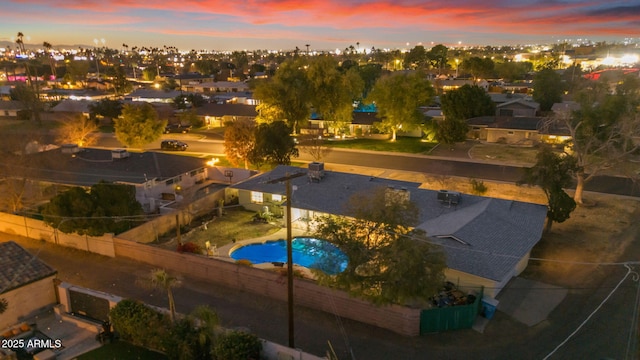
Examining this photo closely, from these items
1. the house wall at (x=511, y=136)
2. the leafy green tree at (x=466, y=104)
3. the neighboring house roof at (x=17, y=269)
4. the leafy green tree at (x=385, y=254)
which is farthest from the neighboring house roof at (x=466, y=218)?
the leafy green tree at (x=466, y=104)

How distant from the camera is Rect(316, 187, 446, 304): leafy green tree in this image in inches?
714

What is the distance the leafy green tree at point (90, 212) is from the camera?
27125 millimetres

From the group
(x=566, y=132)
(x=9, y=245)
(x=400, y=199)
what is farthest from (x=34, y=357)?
(x=566, y=132)

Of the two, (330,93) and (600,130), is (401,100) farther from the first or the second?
(600,130)

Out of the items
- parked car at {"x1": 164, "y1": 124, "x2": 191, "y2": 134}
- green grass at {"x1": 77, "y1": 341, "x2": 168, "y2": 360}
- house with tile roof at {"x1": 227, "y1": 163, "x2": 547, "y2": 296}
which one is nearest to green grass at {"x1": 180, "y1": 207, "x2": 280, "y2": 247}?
house with tile roof at {"x1": 227, "y1": 163, "x2": 547, "y2": 296}

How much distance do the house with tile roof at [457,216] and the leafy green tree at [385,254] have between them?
1.90m

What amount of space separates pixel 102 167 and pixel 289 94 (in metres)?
30.0

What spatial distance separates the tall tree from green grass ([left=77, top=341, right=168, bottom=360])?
3282 centimetres

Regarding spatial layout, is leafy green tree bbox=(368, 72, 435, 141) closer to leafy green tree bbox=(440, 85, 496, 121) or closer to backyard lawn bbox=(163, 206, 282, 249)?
leafy green tree bbox=(440, 85, 496, 121)

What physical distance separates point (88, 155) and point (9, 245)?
22.7m

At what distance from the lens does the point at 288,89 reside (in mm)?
63750

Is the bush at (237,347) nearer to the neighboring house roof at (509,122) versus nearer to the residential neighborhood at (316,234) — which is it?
the residential neighborhood at (316,234)

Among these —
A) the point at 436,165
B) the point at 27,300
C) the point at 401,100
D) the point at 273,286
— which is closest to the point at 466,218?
the point at 273,286

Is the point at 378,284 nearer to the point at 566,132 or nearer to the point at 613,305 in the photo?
the point at 613,305
